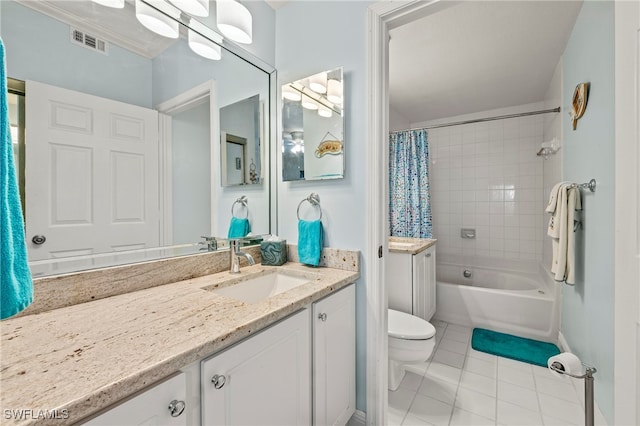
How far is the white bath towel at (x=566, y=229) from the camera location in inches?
66.3

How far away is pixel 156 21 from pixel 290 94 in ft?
2.25

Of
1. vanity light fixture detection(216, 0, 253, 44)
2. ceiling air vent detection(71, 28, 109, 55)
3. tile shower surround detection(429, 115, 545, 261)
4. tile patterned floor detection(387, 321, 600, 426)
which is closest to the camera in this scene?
ceiling air vent detection(71, 28, 109, 55)

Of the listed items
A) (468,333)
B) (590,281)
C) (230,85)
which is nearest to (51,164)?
(230,85)

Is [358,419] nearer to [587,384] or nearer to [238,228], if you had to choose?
[587,384]

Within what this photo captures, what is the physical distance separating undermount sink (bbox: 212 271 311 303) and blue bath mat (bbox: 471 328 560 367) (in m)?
1.86

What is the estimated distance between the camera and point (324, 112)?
4.78 feet

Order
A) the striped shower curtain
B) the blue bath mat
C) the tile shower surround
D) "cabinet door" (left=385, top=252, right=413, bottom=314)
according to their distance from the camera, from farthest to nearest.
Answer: the tile shower surround
the striped shower curtain
"cabinet door" (left=385, top=252, right=413, bottom=314)
the blue bath mat

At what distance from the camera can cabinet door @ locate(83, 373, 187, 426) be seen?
518mm

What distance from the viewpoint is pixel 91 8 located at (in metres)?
0.97

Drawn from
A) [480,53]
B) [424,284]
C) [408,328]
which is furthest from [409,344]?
[480,53]

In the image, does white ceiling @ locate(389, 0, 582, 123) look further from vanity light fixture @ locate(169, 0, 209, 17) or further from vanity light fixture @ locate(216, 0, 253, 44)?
vanity light fixture @ locate(169, 0, 209, 17)

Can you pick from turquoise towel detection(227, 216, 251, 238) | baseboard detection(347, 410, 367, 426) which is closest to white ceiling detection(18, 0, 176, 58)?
turquoise towel detection(227, 216, 251, 238)

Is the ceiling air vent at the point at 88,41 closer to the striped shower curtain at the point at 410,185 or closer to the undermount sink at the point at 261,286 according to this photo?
the undermount sink at the point at 261,286

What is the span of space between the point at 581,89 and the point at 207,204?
2.25 m
